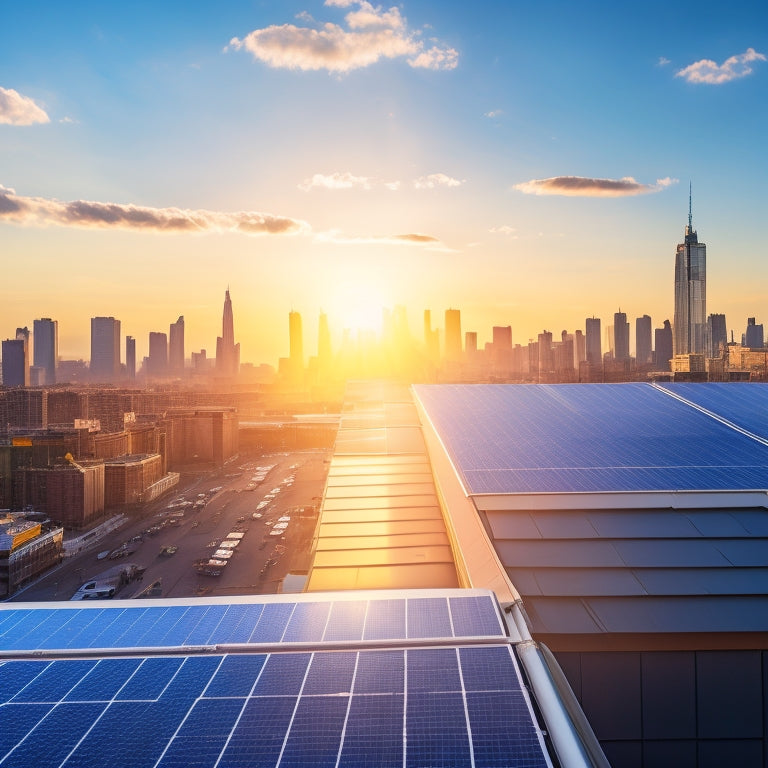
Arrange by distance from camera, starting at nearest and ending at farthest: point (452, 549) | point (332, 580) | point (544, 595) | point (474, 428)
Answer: point (544, 595), point (332, 580), point (452, 549), point (474, 428)

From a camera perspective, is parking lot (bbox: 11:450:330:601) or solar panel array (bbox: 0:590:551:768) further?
parking lot (bbox: 11:450:330:601)

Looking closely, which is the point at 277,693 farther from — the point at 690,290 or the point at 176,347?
the point at 176,347

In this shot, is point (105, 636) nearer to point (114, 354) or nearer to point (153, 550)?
point (153, 550)

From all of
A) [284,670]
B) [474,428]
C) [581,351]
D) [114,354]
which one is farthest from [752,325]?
[114,354]

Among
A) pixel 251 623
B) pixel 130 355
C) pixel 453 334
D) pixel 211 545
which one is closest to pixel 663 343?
pixel 453 334

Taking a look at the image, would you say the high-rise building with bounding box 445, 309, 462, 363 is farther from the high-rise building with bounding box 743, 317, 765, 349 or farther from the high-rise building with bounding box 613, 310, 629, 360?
the high-rise building with bounding box 743, 317, 765, 349

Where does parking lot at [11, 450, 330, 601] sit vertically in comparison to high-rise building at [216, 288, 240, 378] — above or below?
below

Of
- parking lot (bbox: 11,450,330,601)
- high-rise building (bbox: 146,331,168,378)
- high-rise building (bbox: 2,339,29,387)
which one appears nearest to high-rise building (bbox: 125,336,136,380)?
high-rise building (bbox: 146,331,168,378)
